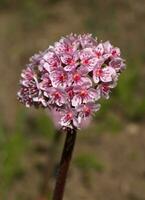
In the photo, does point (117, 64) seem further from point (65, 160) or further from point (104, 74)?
point (65, 160)

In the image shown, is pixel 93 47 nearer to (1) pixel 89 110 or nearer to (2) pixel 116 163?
(1) pixel 89 110

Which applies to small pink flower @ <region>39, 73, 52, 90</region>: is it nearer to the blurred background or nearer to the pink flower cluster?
→ the pink flower cluster

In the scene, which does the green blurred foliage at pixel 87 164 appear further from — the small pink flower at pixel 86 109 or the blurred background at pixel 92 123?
the small pink flower at pixel 86 109

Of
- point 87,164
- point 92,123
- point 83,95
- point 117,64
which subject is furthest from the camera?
point 92,123

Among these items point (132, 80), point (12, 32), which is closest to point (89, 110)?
point (132, 80)

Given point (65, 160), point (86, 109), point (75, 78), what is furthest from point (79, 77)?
point (65, 160)
